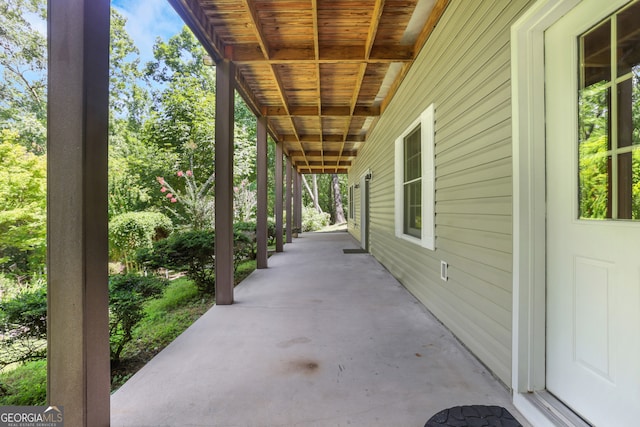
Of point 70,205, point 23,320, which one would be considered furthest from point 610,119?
point 23,320

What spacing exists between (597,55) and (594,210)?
30.5 inches

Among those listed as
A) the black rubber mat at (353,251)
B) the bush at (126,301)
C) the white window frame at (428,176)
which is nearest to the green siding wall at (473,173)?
the white window frame at (428,176)

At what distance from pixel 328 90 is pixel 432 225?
9.87ft

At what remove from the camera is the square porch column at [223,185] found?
3527 millimetres

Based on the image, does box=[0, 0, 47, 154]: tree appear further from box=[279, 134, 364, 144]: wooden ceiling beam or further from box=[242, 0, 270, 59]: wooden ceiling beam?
box=[242, 0, 270, 59]: wooden ceiling beam

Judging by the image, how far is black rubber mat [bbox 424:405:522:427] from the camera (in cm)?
155

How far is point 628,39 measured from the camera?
1.32 metres

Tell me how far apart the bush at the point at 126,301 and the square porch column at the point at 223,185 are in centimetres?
77

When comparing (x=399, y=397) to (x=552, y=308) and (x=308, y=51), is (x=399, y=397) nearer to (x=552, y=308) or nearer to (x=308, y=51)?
(x=552, y=308)

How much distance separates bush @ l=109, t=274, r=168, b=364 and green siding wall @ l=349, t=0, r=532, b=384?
2790mm

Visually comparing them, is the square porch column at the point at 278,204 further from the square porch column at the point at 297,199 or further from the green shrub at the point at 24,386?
the green shrub at the point at 24,386

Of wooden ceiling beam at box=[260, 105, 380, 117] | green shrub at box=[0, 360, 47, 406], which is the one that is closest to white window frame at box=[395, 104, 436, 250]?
wooden ceiling beam at box=[260, 105, 380, 117]

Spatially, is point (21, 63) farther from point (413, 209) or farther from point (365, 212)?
point (413, 209)

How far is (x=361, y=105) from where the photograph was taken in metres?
5.73
